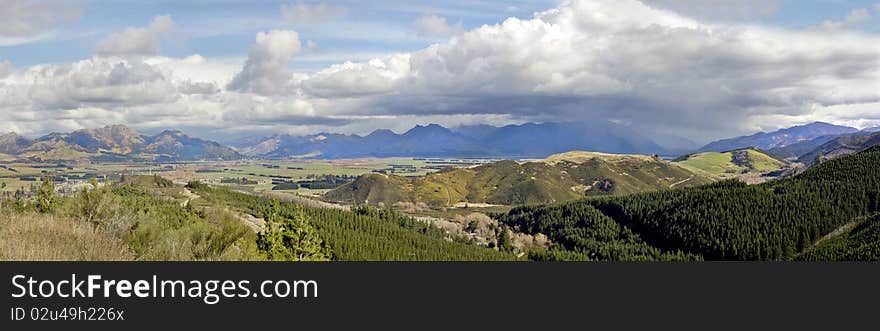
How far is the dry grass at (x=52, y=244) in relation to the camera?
2358 cm

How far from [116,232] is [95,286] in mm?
21364

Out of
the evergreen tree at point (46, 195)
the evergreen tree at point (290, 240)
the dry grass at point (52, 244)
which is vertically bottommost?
the evergreen tree at point (290, 240)

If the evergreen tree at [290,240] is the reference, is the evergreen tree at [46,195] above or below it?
above

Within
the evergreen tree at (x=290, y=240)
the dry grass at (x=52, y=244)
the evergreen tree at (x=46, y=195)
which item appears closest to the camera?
Answer: the dry grass at (x=52, y=244)

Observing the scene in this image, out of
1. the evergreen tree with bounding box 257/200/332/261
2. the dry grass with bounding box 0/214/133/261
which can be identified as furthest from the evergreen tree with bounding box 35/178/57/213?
the dry grass with bounding box 0/214/133/261

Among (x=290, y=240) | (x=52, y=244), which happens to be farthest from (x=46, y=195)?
(x=52, y=244)

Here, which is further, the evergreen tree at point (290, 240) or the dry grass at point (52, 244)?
the evergreen tree at point (290, 240)

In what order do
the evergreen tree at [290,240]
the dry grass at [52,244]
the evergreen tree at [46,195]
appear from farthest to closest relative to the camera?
the evergreen tree at [46,195], the evergreen tree at [290,240], the dry grass at [52,244]

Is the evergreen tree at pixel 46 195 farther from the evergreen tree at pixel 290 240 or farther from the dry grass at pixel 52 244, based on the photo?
the dry grass at pixel 52 244

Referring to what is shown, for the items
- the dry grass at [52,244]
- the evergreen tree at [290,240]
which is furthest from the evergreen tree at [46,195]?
the dry grass at [52,244]

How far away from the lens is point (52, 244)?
85.1 feet

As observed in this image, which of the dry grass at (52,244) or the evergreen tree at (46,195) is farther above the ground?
the dry grass at (52,244)

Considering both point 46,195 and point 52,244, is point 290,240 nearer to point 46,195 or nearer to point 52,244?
point 46,195

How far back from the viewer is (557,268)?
77.0 feet
